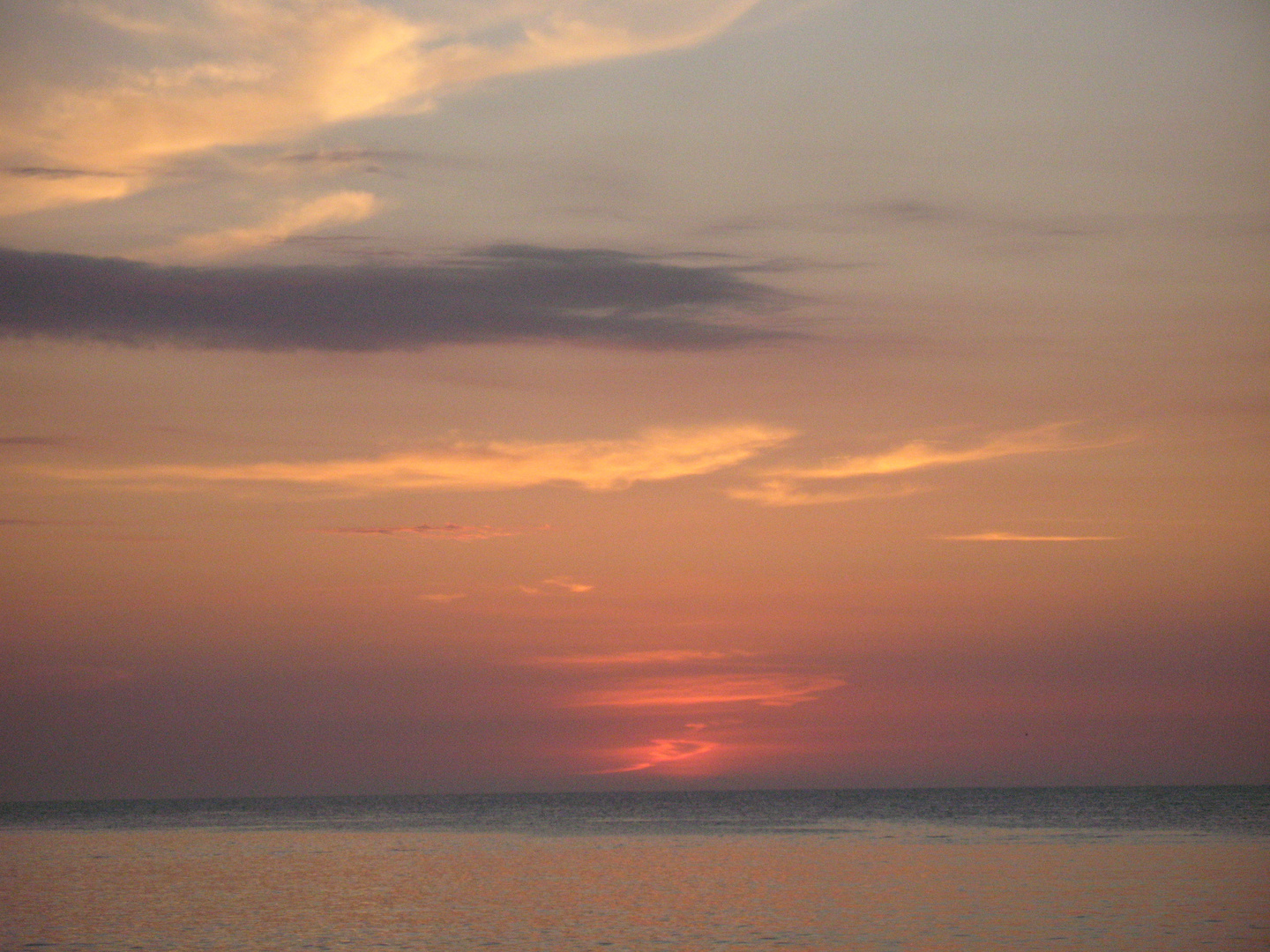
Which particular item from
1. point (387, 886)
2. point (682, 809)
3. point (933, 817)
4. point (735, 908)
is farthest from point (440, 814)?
point (735, 908)

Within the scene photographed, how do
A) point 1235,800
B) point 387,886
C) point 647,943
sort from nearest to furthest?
point 647,943 → point 387,886 → point 1235,800

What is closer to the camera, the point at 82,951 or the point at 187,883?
the point at 82,951

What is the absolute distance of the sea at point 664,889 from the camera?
1500 inches

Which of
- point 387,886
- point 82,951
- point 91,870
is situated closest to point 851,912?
point 387,886

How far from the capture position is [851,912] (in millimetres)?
42625

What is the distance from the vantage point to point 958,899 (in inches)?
1784

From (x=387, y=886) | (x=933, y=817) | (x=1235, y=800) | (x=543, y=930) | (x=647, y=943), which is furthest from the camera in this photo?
(x=1235, y=800)

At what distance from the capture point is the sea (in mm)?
38094

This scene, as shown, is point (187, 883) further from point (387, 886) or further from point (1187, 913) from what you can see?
point (1187, 913)

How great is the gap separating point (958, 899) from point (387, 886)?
72.4 feet

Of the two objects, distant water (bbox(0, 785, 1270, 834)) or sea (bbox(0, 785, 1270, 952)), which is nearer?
sea (bbox(0, 785, 1270, 952))

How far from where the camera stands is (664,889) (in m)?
49.7

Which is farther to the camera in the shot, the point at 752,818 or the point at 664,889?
the point at 752,818

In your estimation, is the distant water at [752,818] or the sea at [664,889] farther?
the distant water at [752,818]
